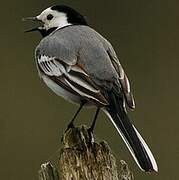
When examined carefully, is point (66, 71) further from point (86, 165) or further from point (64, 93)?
point (86, 165)

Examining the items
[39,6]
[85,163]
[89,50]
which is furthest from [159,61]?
[85,163]

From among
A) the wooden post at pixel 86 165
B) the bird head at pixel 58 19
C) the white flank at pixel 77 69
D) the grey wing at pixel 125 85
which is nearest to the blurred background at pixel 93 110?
the bird head at pixel 58 19

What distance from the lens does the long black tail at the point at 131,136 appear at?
5191mm

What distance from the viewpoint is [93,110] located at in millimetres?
8469

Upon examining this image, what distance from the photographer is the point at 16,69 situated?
9.53 m

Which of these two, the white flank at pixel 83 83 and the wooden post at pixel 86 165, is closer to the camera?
the wooden post at pixel 86 165

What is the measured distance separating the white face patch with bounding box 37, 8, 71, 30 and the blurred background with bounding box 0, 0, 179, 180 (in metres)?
1.59

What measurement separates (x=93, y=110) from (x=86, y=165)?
3.34 meters

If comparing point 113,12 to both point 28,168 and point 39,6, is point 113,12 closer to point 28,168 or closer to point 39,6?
point 39,6

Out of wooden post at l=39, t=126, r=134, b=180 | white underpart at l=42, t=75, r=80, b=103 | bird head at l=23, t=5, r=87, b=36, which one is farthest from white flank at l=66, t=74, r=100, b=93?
bird head at l=23, t=5, r=87, b=36

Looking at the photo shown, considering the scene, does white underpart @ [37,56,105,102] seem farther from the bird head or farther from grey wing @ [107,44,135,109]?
the bird head

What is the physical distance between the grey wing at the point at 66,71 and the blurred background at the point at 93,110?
1.88 metres

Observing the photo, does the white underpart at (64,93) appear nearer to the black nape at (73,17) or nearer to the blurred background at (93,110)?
the black nape at (73,17)

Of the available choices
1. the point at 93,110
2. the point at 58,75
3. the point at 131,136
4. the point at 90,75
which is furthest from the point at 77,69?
the point at 93,110
